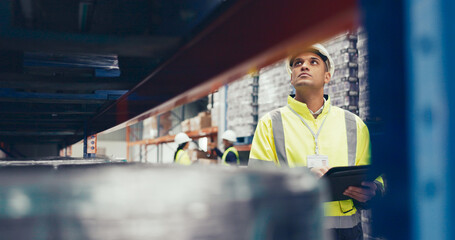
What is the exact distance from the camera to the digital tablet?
147cm

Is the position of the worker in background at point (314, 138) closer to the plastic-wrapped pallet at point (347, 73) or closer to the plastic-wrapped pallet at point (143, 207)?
the plastic-wrapped pallet at point (143, 207)

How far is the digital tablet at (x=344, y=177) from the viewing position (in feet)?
4.82

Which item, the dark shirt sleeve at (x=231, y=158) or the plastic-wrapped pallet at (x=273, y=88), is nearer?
the plastic-wrapped pallet at (x=273, y=88)

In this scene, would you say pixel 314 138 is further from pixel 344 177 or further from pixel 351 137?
pixel 344 177

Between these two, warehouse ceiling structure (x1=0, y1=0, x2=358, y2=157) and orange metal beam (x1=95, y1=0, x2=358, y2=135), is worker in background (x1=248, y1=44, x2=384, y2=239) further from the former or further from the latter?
orange metal beam (x1=95, y1=0, x2=358, y2=135)

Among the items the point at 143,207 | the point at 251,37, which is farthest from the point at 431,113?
the point at 143,207

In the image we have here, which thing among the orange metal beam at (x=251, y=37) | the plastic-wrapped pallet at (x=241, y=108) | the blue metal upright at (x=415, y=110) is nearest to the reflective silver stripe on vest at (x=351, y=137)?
the orange metal beam at (x=251, y=37)

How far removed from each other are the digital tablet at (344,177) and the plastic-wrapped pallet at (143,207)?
3.70 ft

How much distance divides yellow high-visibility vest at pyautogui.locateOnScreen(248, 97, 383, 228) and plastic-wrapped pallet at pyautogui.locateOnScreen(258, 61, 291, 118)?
2.99m

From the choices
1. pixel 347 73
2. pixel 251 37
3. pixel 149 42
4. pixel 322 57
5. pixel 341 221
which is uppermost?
pixel 347 73

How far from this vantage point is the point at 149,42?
106 centimetres

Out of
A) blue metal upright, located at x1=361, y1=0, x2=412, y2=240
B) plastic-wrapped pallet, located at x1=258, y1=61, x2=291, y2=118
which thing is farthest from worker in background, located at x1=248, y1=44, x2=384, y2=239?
plastic-wrapped pallet, located at x1=258, y1=61, x2=291, y2=118

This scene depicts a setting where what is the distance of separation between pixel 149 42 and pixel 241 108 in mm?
5438

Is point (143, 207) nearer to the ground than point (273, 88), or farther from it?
nearer to the ground
